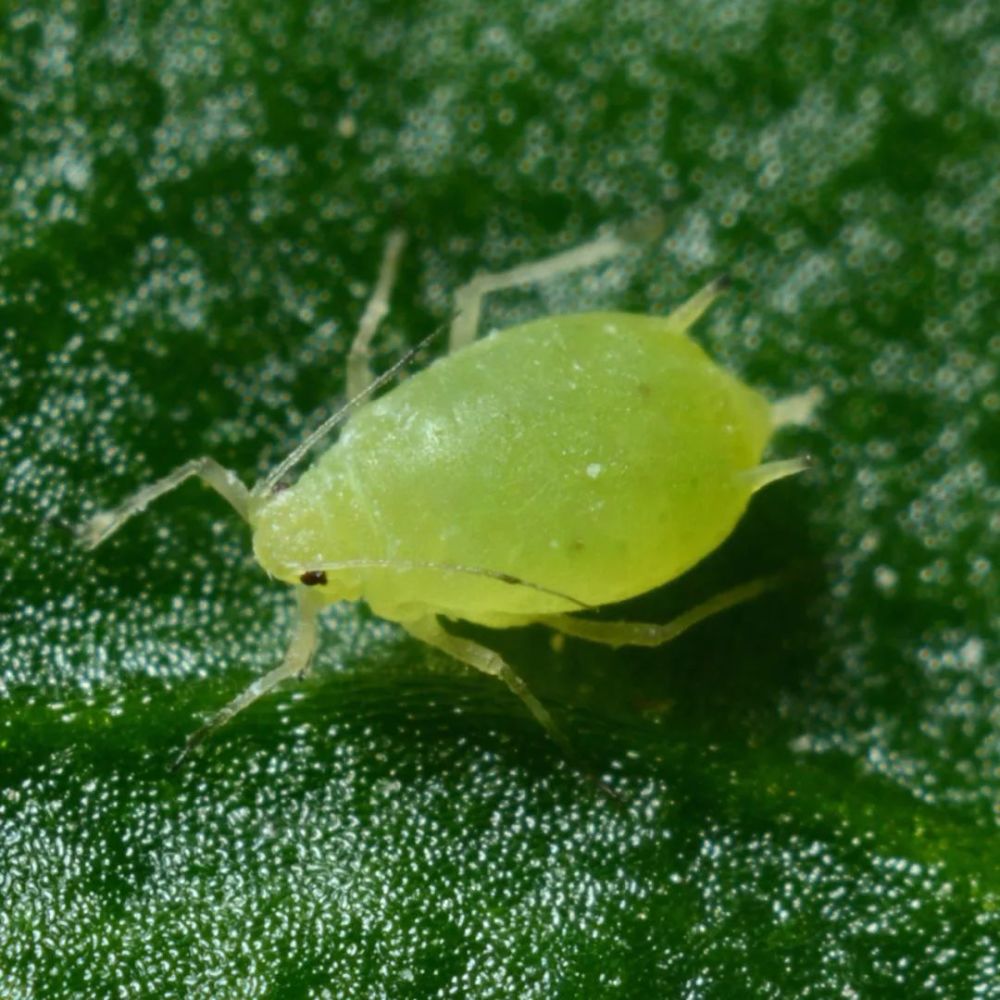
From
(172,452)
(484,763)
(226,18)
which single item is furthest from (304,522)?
(226,18)

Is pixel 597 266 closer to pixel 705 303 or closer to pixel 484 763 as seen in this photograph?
pixel 705 303

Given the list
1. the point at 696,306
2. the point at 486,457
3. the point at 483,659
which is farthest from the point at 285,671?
the point at 696,306

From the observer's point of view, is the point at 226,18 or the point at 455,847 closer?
the point at 455,847

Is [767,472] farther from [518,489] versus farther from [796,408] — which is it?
[518,489]

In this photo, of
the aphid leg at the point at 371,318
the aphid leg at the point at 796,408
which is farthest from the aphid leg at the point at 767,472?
the aphid leg at the point at 371,318

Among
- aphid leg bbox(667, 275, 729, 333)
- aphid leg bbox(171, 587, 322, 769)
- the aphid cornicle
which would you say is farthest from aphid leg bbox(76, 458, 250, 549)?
aphid leg bbox(667, 275, 729, 333)

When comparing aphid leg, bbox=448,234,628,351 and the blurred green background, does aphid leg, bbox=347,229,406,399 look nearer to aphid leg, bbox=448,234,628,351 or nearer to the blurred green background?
the blurred green background

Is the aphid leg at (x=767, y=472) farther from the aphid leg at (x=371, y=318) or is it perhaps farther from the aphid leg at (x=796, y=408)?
the aphid leg at (x=371, y=318)
